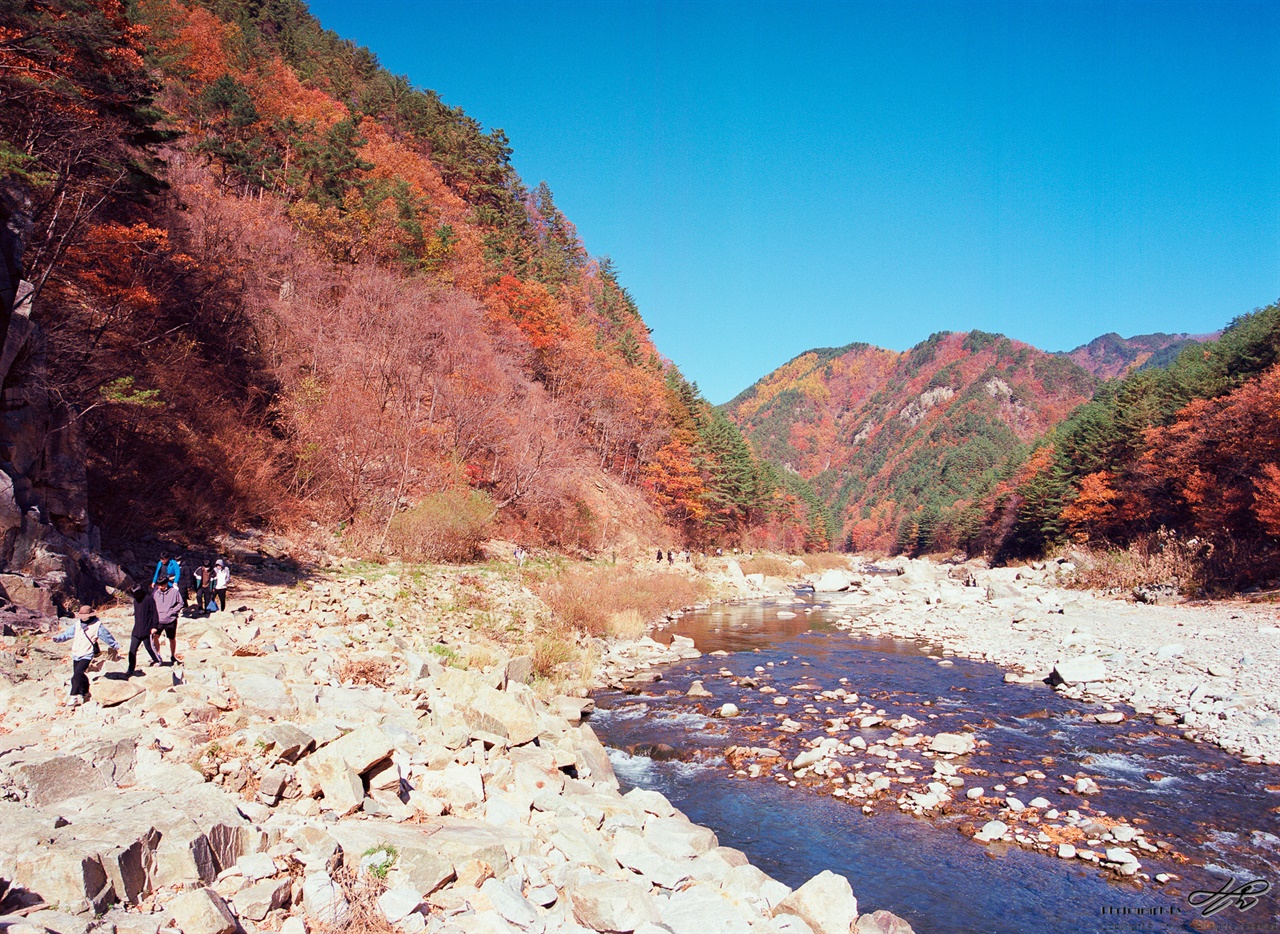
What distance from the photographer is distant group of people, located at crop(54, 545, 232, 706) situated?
24.3 feet

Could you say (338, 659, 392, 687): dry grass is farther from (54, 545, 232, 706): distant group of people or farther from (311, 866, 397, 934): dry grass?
(311, 866, 397, 934): dry grass

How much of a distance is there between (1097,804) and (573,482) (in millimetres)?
27668

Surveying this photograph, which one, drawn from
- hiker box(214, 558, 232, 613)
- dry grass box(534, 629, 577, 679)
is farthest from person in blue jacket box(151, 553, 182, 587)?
dry grass box(534, 629, 577, 679)

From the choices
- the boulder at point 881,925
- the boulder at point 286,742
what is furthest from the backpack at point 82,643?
the boulder at point 881,925

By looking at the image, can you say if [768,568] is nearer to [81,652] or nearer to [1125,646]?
[1125,646]

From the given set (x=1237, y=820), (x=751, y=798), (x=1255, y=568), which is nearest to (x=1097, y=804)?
(x=1237, y=820)

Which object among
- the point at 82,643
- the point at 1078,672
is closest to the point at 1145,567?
the point at 1078,672

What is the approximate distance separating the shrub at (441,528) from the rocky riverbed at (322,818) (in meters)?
11.4

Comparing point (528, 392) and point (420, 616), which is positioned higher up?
point (528, 392)

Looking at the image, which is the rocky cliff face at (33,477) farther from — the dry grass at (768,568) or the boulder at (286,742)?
the dry grass at (768,568)

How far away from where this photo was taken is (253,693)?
8.35 m

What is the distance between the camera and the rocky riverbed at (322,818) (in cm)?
491

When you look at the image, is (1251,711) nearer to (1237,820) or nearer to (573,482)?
(1237,820)

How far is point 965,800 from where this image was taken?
10.6 m
